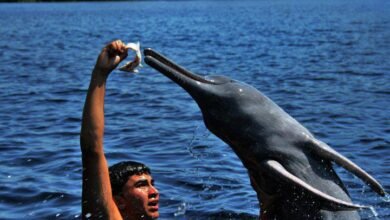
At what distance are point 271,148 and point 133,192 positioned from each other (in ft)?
4.48

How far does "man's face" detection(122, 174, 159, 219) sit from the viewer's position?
6.65m

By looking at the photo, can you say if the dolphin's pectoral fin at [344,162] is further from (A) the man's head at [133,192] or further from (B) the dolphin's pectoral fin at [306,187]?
(A) the man's head at [133,192]

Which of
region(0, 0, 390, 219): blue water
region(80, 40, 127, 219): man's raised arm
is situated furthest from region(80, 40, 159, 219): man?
region(0, 0, 390, 219): blue water

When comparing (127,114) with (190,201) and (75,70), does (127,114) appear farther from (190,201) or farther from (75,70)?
(75,70)

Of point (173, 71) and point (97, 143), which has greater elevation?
point (173, 71)

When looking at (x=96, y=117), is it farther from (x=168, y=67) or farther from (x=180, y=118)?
(x=180, y=118)

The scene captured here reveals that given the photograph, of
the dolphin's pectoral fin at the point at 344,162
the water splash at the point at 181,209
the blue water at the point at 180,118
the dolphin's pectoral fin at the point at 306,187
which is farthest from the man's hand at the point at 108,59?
the water splash at the point at 181,209

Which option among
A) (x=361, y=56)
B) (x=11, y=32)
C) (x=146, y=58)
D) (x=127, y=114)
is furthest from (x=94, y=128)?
(x=11, y=32)

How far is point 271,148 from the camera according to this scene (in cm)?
592

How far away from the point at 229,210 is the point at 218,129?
433 cm

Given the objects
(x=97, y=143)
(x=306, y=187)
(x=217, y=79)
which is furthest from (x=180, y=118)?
(x=97, y=143)

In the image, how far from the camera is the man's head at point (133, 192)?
666cm

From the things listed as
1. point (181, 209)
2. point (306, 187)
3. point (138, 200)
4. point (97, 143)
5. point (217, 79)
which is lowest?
point (181, 209)

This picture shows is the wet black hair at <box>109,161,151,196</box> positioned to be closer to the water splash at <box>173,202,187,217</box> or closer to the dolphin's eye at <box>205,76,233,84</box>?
the dolphin's eye at <box>205,76,233,84</box>
